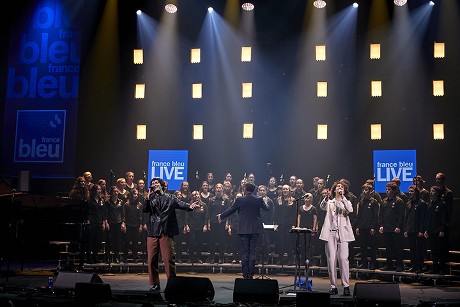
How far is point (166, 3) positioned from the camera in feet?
60.9

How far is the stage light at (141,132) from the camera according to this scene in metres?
18.4

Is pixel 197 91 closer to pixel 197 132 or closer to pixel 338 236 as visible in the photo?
pixel 197 132

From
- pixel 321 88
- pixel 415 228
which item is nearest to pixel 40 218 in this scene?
pixel 415 228

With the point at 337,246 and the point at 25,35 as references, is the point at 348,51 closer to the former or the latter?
the point at 337,246

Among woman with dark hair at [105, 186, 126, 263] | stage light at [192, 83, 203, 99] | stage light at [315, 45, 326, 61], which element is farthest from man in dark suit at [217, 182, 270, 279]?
stage light at [315, 45, 326, 61]

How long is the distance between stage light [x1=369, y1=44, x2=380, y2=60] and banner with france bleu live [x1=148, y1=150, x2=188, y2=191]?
6522 millimetres

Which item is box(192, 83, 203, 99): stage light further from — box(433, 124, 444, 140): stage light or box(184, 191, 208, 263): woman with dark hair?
box(433, 124, 444, 140): stage light

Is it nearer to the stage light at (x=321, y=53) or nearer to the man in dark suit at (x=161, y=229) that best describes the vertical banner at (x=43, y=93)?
the stage light at (x=321, y=53)

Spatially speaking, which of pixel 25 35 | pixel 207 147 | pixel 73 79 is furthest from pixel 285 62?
pixel 25 35

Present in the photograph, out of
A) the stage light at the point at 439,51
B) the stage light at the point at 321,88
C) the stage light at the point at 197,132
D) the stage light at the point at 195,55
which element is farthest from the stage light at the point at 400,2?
the stage light at the point at 197,132

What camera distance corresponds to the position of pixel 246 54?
18.2 metres

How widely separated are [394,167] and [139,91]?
837cm

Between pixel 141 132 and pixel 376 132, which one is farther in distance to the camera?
pixel 141 132

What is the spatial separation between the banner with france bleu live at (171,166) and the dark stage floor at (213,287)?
3.40m
